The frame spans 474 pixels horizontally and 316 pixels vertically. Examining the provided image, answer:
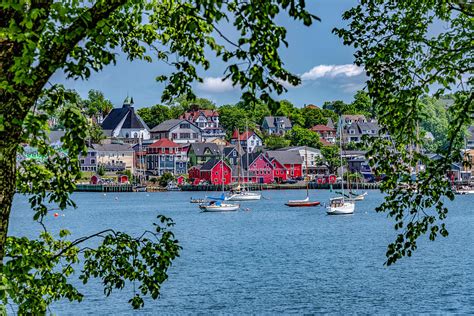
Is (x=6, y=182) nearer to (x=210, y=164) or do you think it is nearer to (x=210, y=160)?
(x=210, y=164)

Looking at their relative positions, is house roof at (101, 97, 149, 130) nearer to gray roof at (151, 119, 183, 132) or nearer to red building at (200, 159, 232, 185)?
gray roof at (151, 119, 183, 132)

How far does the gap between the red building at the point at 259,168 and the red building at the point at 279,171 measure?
133cm

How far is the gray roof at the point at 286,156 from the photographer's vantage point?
157250 millimetres

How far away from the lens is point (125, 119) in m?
194

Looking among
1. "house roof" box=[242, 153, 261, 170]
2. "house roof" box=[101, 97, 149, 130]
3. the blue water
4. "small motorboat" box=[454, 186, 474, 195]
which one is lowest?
the blue water

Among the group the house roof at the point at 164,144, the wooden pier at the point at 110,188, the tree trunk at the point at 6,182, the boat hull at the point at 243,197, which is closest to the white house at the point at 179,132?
the house roof at the point at 164,144

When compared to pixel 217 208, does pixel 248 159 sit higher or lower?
higher

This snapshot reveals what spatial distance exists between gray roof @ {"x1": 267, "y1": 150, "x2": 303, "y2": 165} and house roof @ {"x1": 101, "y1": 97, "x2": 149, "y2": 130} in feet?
159

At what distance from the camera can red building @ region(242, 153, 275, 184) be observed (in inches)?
5915

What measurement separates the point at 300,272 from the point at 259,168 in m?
114

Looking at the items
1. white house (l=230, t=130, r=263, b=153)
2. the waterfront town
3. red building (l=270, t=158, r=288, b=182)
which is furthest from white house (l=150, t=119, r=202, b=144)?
red building (l=270, t=158, r=288, b=182)

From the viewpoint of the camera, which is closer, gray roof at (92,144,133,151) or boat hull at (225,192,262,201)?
boat hull at (225,192,262,201)

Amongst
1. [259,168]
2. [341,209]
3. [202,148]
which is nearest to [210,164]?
[202,148]

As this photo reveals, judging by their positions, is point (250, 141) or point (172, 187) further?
point (250, 141)
